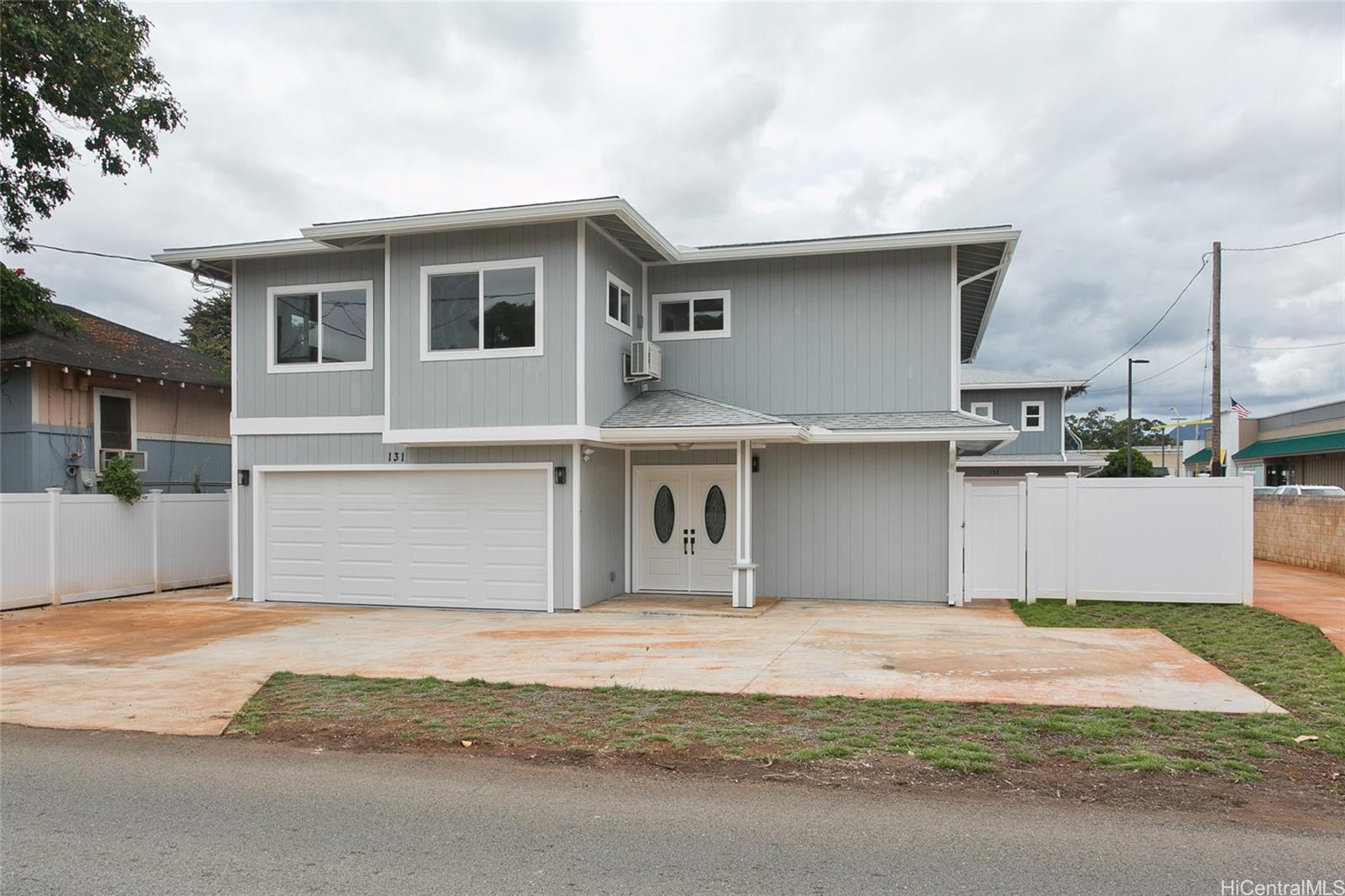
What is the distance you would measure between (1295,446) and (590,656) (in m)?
31.7

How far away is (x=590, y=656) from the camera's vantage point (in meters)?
9.91

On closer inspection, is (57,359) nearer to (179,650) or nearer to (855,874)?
(179,650)

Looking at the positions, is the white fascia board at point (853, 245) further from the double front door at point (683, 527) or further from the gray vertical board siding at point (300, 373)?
the gray vertical board siding at point (300, 373)

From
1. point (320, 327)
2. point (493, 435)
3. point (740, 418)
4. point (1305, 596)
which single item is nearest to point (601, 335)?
point (493, 435)

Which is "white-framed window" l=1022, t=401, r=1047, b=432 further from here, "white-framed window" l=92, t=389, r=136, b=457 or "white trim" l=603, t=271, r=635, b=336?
"white-framed window" l=92, t=389, r=136, b=457

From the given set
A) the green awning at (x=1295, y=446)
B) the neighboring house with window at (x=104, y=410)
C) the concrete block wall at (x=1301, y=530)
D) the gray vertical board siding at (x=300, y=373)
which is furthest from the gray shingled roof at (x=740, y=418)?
the green awning at (x=1295, y=446)

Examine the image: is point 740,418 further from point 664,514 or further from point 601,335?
point 664,514

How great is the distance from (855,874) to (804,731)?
2413mm

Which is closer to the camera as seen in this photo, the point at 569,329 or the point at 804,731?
the point at 804,731

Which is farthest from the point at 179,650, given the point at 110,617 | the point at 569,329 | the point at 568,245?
the point at 568,245

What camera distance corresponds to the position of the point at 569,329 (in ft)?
43.0

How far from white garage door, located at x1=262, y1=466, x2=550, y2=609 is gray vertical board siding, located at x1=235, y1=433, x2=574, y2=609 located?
8.4 inches

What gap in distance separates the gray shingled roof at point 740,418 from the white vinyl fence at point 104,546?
8675 millimetres

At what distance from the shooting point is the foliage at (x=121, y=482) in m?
15.6
